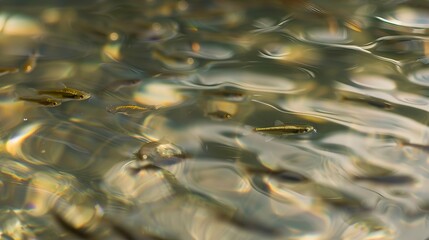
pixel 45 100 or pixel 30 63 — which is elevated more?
pixel 30 63

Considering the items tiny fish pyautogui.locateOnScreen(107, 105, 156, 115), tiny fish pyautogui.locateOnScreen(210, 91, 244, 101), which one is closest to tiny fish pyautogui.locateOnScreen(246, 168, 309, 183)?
tiny fish pyautogui.locateOnScreen(210, 91, 244, 101)

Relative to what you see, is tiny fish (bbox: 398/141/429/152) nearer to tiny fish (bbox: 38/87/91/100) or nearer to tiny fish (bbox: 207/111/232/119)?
tiny fish (bbox: 207/111/232/119)

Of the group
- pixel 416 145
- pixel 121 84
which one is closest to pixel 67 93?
pixel 121 84

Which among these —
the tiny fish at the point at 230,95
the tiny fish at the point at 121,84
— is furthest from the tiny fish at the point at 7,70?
the tiny fish at the point at 230,95

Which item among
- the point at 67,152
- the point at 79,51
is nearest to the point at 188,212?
the point at 67,152

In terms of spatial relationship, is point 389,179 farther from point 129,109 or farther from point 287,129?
point 129,109

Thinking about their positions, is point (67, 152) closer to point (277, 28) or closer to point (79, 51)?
point (79, 51)
